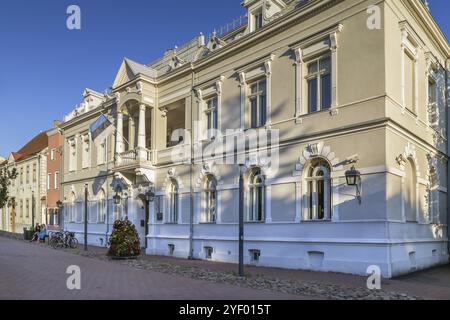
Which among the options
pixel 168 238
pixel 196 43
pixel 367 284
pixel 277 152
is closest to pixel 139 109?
pixel 196 43

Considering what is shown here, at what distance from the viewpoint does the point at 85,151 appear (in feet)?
98.8

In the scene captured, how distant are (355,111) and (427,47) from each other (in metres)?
5.38

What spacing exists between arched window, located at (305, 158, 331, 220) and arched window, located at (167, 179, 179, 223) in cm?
781

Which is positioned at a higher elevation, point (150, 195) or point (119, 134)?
point (119, 134)

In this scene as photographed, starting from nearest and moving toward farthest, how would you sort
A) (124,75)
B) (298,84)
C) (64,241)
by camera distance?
(298,84) → (124,75) → (64,241)

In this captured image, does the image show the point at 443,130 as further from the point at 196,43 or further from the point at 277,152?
the point at 196,43

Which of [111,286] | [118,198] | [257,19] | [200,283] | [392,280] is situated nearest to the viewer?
[111,286]

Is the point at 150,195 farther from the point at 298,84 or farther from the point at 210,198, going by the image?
the point at 298,84

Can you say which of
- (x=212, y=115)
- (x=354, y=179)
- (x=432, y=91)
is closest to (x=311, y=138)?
(x=354, y=179)

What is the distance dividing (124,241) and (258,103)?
769 cm

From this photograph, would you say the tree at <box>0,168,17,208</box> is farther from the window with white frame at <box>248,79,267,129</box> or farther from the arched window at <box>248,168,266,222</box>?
the window with white frame at <box>248,79,267,129</box>

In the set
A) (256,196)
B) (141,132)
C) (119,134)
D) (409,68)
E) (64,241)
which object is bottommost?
(64,241)

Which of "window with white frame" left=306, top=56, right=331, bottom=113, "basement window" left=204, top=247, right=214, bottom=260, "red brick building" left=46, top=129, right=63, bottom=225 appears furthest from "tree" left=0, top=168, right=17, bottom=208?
"window with white frame" left=306, top=56, right=331, bottom=113

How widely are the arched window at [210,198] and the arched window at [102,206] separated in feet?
33.2
